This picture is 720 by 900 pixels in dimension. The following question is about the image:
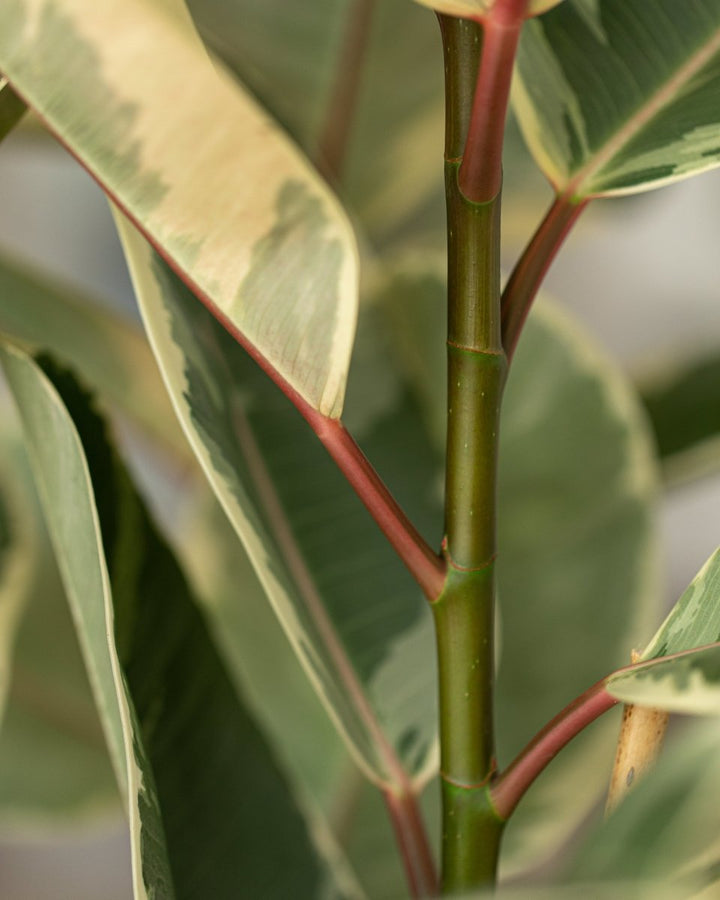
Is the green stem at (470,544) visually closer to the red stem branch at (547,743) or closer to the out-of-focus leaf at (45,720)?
the red stem branch at (547,743)

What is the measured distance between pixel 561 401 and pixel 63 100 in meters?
0.30

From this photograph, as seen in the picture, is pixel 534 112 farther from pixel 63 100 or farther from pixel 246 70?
pixel 246 70

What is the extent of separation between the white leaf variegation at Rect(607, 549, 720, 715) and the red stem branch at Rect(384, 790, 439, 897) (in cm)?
13

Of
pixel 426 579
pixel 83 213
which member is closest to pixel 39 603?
pixel 426 579

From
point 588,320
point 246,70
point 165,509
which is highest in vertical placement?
point 246,70

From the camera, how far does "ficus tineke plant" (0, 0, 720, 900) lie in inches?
8.9

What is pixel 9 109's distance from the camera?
262 mm

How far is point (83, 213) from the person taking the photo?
131cm

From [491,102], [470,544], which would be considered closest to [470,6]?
[491,102]

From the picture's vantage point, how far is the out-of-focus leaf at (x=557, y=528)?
18.3 inches

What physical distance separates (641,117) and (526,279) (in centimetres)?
6

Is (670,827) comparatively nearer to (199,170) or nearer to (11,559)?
(199,170)

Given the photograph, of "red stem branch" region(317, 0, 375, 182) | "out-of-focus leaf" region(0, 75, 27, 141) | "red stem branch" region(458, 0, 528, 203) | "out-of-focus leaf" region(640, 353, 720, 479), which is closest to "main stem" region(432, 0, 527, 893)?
"red stem branch" region(458, 0, 528, 203)

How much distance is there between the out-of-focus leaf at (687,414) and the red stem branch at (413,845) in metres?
0.24
